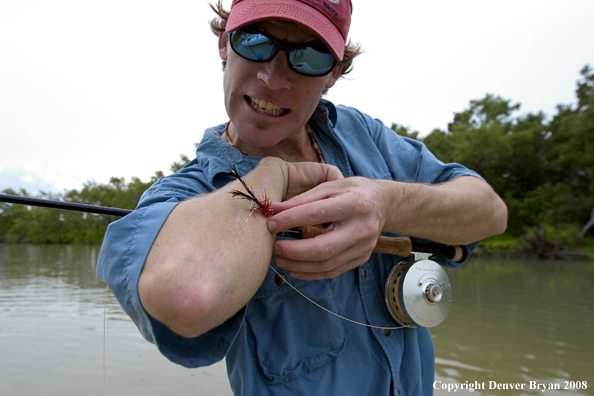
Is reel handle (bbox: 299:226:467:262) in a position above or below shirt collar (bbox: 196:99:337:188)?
below

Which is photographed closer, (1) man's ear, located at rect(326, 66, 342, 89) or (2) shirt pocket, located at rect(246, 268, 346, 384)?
(2) shirt pocket, located at rect(246, 268, 346, 384)

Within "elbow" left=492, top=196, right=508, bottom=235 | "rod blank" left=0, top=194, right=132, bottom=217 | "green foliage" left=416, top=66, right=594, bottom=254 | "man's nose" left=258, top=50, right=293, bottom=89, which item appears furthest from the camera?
"green foliage" left=416, top=66, right=594, bottom=254

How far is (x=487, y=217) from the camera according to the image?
80.9 inches

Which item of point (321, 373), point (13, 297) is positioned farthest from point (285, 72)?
point (13, 297)

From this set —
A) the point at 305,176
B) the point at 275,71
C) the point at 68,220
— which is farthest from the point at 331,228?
the point at 68,220

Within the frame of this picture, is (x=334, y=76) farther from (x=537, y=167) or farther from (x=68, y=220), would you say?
(x=68, y=220)

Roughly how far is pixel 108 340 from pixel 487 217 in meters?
7.07

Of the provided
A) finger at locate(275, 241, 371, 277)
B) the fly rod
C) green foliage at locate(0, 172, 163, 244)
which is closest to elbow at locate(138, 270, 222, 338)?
finger at locate(275, 241, 371, 277)

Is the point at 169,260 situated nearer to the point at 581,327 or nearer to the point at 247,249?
the point at 247,249

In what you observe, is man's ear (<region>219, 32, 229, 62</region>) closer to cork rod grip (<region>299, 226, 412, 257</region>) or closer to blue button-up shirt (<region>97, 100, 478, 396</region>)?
blue button-up shirt (<region>97, 100, 478, 396</region>)

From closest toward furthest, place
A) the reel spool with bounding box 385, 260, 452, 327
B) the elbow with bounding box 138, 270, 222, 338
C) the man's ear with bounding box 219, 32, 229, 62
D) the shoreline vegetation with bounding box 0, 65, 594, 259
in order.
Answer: the elbow with bounding box 138, 270, 222, 338
the reel spool with bounding box 385, 260, 452, 327
the man's ear with bounding box 219, 32, 229, 62
the shoreline vegetation with bounding box 0, 65, 594, 259

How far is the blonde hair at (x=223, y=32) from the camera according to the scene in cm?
224

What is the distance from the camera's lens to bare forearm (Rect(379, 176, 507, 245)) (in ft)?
5.55

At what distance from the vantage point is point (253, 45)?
1.75 metres
